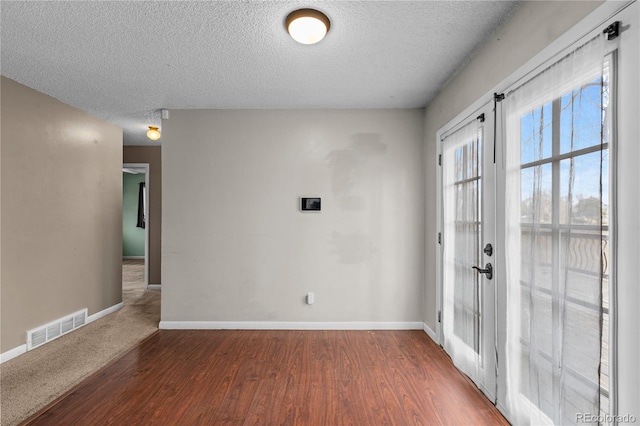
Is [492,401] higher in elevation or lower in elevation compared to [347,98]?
lower

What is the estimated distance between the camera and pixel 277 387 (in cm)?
239

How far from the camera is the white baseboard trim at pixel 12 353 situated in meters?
2.79

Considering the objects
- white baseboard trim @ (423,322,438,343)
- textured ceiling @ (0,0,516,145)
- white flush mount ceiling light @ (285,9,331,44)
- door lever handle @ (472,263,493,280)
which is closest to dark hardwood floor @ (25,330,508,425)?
white baseboard trim @ (423,322,438,343)

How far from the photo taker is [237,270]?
3707 millimetres

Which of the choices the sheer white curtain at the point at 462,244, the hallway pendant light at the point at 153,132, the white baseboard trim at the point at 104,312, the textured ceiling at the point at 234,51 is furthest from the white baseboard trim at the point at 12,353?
the sheer white curtain at the point at 462,244

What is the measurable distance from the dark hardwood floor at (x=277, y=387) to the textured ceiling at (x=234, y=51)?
262 cm

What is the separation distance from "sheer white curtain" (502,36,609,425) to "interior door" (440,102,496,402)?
0.74 feet

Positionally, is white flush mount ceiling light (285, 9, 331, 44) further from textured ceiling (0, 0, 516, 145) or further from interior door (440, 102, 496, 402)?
interior door (440, 102, 496, 402)

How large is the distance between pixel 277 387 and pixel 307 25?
8.51 feet

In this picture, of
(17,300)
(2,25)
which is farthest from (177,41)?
(17,300)

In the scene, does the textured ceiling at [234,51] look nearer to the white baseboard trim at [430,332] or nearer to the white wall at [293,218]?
the white wall at [293,218]

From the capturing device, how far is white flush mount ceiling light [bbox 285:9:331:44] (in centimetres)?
193

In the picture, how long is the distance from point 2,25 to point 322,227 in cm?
307

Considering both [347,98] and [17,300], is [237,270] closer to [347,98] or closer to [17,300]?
[17,300]
